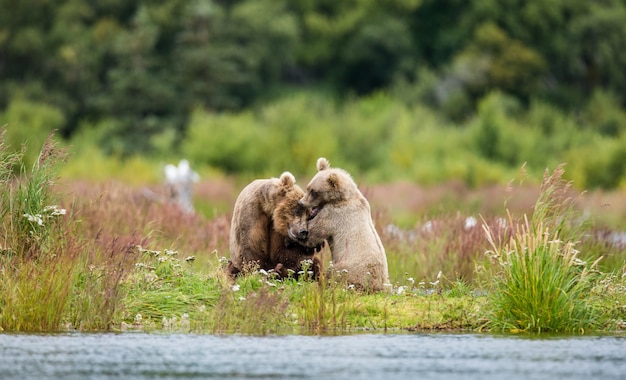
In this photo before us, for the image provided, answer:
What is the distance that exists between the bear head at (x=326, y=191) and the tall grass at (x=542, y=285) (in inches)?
69.1

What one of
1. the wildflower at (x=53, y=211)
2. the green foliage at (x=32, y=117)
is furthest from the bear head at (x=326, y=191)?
the green foliage at (x=32, y=117)

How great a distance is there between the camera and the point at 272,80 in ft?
239

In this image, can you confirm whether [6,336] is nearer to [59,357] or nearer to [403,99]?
[59,357]

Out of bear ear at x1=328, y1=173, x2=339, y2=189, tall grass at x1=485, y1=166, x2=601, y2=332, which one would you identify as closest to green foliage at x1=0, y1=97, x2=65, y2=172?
bear ear at x1=328, y1=173, x2=339, y2=189

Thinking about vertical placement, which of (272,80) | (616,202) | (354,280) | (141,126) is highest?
(272,80)

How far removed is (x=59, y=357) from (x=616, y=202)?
81.2 ft

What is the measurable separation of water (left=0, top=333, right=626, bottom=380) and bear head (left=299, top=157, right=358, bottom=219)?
1.80 meters

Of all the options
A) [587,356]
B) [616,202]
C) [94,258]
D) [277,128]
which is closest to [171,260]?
[94,258]

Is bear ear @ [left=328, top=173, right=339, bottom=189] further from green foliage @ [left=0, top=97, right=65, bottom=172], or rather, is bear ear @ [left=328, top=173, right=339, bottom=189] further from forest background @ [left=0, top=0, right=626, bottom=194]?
green foliage @ [left=0, top=97, right=65, bottom=172]

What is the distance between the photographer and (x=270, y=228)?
15.6m

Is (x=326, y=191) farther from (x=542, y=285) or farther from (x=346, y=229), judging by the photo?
(x=542, y=285)

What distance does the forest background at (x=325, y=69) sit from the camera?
5831 centimetres

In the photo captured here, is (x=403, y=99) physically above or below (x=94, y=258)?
above

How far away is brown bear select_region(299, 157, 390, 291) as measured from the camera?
15031 millimetres
